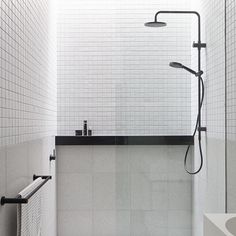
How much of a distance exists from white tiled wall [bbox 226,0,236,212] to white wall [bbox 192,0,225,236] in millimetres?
161

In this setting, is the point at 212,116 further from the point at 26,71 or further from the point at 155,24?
the point at 26,71

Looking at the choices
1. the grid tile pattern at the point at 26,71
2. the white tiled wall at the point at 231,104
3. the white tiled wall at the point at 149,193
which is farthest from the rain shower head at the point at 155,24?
the white tiled wall at the point at 149,193

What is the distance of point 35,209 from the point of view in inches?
84.6

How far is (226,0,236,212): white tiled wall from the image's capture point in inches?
87.1

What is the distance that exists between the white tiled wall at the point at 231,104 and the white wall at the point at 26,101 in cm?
117

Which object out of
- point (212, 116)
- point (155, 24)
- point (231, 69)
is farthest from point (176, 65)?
point (231, 69)

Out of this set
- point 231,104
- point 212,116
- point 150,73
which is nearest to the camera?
point 231,104

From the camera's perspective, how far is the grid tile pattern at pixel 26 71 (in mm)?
1834

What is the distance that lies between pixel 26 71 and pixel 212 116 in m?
1.27

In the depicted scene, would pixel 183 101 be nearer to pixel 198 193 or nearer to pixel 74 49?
pixel 198 193

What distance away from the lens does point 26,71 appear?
2307mm

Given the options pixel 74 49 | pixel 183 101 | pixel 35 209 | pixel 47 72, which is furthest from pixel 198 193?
pixel 74 49

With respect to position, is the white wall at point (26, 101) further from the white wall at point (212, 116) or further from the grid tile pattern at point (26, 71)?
the white wall at point (212, 116)

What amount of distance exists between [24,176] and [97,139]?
1229 millimetres
